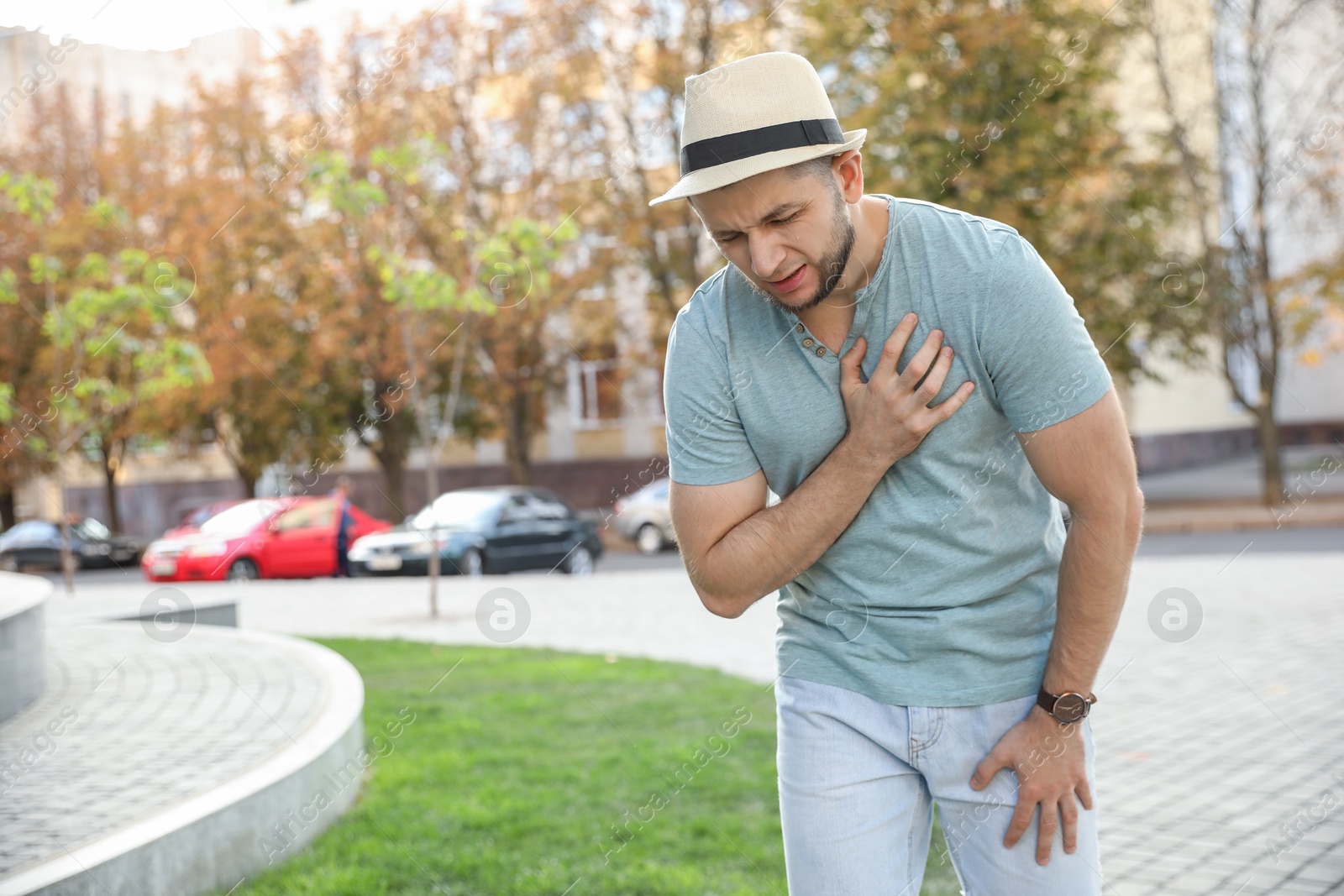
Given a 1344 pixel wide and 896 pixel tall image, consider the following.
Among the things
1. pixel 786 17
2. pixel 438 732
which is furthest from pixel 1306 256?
pixel 438 732

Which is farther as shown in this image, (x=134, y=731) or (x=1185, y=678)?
(x=1185, y=678)

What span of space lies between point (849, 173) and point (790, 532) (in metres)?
0.60

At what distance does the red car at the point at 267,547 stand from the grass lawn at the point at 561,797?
1264 centimetres

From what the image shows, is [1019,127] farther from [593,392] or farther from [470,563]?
[593,392]

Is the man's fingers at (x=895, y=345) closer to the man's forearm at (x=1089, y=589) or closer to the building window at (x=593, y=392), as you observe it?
the man's forearm at (x=1089, y=589)

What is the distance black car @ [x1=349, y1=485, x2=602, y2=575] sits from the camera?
1797 centimetres

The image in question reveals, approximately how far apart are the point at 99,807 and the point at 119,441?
26703 mm

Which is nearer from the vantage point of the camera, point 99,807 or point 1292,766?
point 99,807

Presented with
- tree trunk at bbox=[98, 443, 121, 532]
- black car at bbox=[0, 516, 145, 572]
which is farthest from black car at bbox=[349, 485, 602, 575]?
tree trunk at bbox=[98, 443, 121, 532]

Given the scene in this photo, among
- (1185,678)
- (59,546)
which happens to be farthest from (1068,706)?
(59,546)

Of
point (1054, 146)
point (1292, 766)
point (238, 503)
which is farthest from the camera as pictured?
point (238, 503)

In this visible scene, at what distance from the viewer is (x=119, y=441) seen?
2925 cm

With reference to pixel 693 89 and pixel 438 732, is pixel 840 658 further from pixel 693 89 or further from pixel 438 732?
pixel 438 732

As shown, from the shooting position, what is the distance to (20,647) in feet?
21.1
